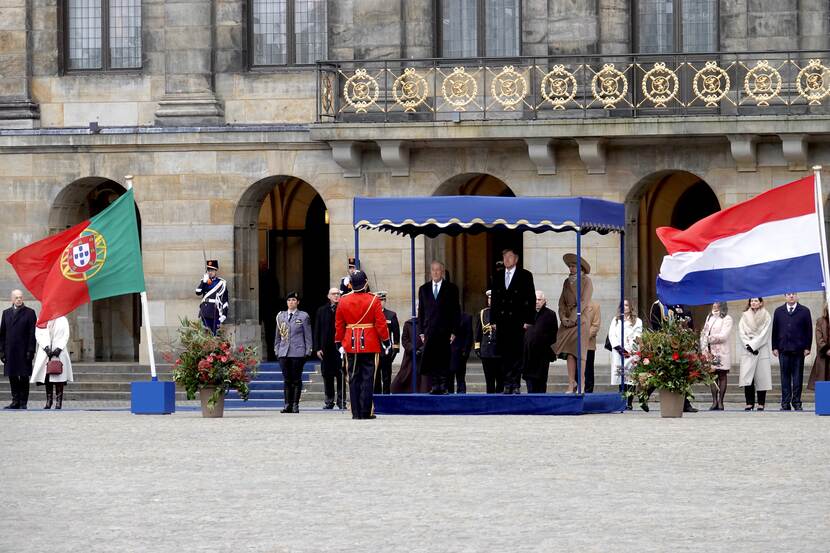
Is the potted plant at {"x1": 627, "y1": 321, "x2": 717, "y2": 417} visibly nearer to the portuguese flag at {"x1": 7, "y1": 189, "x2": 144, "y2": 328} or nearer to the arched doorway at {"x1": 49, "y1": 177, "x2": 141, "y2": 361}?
the portuguese flag at {"x1": 7, "y1": 189, "x2": 144, "y2": 328}

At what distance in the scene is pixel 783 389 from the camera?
89.0ft

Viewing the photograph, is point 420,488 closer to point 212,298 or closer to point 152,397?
point 152,397

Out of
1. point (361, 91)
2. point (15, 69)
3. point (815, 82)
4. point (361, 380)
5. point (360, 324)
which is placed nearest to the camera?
point (361, 380)

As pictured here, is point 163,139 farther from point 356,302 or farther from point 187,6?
point 356,302

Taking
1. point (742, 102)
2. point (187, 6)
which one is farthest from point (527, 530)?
point (187, 6)

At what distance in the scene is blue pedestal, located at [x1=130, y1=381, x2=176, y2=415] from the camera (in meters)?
25.9

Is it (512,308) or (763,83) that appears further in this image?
(763,83)

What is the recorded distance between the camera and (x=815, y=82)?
105ft

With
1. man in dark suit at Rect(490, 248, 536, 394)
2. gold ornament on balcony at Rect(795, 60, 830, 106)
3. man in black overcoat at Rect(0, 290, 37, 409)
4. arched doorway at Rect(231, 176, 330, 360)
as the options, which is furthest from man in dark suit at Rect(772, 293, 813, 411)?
arched doorway at Rect(231, 176, 330, 360)

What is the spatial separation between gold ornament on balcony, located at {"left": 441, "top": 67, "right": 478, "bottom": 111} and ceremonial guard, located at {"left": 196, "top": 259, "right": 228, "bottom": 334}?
4.63m

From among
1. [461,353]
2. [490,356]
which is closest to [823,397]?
[490,356]

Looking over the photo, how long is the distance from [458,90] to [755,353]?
8195 mm

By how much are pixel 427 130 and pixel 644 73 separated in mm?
3566

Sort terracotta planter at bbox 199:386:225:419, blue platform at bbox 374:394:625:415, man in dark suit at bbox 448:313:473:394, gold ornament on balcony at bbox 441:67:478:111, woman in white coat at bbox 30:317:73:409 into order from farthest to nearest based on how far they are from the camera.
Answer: gold ornament on balcony at bbox 441:67:478:111 < woman in white coat at bbox 30:317:73:409 < man in dark suit at bbox 448:313:473:394 < terracotta planter at bbox 199:386:225:419 < blue platform at bbox 374:394:625:415
